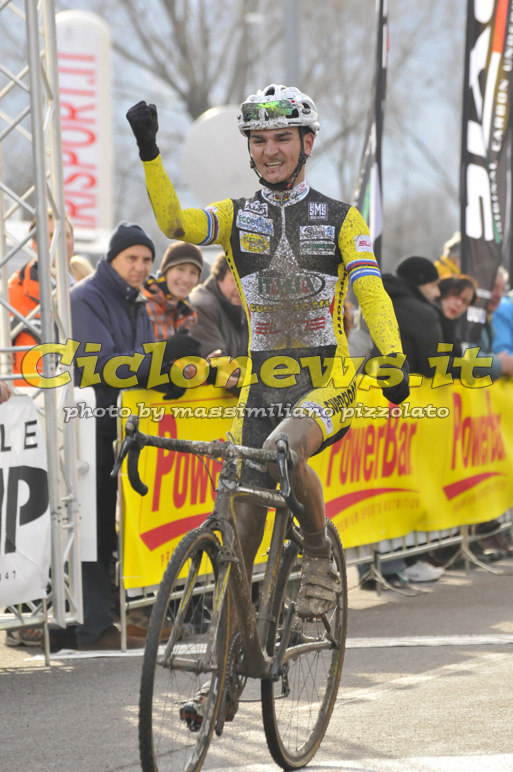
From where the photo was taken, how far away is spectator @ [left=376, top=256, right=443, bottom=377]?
898 centimetres

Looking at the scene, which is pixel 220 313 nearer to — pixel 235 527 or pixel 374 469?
pixel 374 469

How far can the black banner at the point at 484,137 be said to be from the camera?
410 inches

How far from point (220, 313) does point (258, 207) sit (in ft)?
11.3

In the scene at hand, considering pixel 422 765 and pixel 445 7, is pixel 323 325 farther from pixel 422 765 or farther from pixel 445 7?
pixel 445 7

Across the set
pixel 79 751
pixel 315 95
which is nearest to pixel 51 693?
pixel 79 751

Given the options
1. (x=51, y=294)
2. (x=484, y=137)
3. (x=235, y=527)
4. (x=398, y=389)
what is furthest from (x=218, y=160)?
(x=235, y=527)

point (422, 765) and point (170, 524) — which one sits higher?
point (170, 524)

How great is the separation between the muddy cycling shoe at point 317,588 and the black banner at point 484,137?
Result: 6011mm

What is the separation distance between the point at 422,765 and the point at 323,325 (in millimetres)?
1745

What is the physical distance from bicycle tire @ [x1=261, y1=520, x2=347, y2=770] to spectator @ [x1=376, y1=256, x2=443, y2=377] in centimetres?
415

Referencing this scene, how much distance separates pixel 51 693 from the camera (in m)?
5.91

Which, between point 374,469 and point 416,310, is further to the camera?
point 416,310

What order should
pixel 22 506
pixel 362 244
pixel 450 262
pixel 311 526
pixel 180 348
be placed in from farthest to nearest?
pixel 450 262 → pixel 180 348 → pixel 22 506 → pixel 362 244 → pixel 311 526

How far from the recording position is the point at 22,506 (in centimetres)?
632
